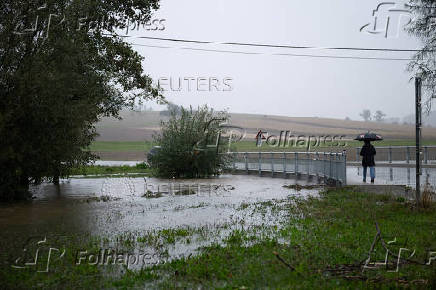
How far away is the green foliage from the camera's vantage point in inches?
1135

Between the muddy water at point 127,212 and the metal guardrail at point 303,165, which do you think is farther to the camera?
the metal guardrail at point 303,165

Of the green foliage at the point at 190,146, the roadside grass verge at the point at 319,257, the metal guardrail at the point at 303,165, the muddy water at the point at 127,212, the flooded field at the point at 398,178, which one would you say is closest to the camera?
the roadside grass verge at the point at 319,257

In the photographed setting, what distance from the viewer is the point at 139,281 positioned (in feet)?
22.0

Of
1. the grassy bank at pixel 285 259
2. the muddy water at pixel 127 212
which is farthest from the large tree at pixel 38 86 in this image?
the grassy bank at pixel 285 259

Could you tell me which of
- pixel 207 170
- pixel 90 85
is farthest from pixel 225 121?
pixel 90 85

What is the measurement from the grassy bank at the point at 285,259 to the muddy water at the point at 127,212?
34.9 inches

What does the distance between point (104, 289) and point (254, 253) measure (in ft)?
9.06

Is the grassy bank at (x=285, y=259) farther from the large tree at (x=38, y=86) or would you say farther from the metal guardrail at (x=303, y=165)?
the metal guardrail at (x=303, y=165)

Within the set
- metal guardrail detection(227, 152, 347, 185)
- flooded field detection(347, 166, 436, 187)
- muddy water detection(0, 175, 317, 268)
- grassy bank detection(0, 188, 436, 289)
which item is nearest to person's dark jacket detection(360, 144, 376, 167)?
flooded field detection(347, 166, 436, 187)

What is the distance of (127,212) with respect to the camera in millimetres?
14312

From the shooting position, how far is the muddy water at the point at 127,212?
11.2 m

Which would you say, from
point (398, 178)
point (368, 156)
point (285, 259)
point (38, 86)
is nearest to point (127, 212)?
point (38, 86)

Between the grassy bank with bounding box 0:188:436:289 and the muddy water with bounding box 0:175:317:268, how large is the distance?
887 millimetres

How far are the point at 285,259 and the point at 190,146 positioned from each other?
21.4m
